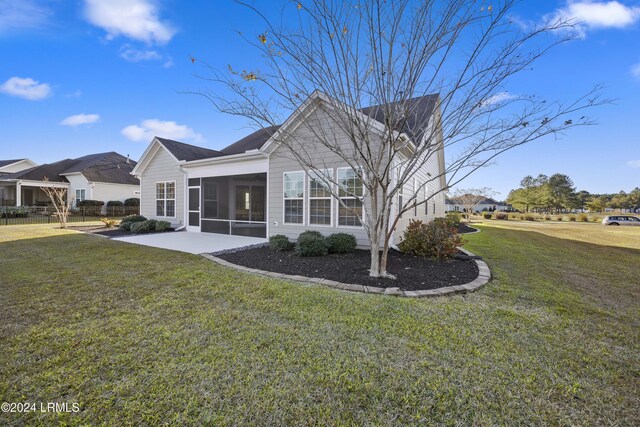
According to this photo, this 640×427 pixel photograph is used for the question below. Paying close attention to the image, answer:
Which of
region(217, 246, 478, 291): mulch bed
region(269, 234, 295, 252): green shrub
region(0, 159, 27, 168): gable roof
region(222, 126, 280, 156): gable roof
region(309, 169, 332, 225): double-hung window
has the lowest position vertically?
region(217, 246, 478, 291): mulch bed

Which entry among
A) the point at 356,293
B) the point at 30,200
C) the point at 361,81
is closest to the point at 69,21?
the point at 361,81

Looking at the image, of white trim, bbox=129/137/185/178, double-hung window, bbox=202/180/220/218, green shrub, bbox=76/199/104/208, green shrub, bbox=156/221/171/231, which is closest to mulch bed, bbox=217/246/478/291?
double-hung window, bbox=202/180/220/218

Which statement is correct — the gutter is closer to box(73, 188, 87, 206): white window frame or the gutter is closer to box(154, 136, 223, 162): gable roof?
box(154, 136, 223, 162): gable roof

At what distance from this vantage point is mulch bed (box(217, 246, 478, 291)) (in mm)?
5121

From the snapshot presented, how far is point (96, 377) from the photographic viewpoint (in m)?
2.25

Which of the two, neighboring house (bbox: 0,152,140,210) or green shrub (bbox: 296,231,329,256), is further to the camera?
neighboring house (bbox: 0,152,140,210)

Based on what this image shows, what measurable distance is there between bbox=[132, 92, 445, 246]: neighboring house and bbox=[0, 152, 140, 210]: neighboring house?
11.9 meters

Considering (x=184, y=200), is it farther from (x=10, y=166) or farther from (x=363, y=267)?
(x=10, y=166)

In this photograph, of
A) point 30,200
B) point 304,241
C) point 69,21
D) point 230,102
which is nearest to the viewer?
point 230,102

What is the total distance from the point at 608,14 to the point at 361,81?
5.17 metres

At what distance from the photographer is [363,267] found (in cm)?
618

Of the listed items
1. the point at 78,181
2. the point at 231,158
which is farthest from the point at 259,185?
the point at 78,181

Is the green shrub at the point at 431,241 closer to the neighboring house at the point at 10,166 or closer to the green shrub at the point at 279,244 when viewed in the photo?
the green shrub at the point at 279,244

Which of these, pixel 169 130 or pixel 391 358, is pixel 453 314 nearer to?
pixel 391 358
